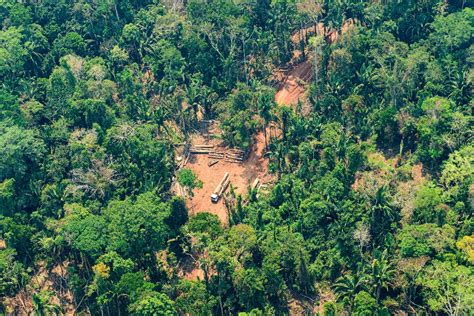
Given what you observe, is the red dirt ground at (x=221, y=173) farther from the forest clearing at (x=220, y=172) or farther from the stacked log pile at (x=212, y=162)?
the stacked log pile at (x=212, y=162)

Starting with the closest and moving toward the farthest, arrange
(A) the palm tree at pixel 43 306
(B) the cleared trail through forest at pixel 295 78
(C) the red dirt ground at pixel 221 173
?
(A) the palm tree at pixel 43 306 → (C) the red dirt ground at pixel 221 173 → (B) the cleared trail through forest at pixel 295 78

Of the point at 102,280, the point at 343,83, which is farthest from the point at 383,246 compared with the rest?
the point at 102,280

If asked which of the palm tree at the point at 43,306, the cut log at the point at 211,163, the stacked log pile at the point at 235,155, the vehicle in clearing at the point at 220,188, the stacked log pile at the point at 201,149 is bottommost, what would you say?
the palm tree at the point at 43,306

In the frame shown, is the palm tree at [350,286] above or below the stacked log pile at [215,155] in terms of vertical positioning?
below

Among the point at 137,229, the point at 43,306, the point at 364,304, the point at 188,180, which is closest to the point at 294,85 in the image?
the point at 188,180

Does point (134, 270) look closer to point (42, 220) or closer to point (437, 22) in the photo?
point (42, 220)

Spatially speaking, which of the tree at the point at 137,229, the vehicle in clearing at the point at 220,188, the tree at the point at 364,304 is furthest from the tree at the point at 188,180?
the tree at the point at 364,304
